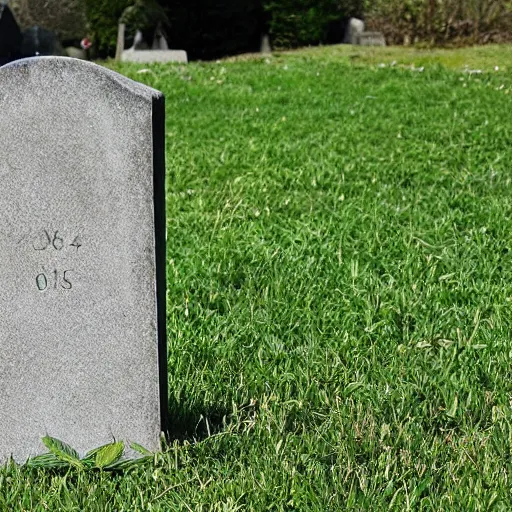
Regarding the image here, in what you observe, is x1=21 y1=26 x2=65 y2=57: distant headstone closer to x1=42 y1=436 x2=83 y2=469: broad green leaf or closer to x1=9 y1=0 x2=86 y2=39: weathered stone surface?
x1=9 y1=0 x2=86 y2=39: weathered stone surface

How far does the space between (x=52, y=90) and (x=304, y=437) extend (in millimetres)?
1268

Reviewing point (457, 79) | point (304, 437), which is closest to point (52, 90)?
point (304, 437)

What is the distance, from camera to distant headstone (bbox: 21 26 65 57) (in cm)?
1307

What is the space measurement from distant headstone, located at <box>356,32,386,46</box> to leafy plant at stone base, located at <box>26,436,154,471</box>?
13.6 meters

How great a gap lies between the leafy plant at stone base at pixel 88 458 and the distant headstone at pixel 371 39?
13.6 meters

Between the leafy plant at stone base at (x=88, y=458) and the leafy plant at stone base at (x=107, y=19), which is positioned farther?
the leafy plant at stone base at (x=107, y=19)

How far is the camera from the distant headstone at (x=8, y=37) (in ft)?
40.2

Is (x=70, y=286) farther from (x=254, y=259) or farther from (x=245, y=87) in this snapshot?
(x=245, y=87)

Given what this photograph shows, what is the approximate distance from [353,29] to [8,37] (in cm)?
614

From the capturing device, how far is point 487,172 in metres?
5.78

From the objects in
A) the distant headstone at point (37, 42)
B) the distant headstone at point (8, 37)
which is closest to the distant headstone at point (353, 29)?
the distant headstone at point (37, 42)

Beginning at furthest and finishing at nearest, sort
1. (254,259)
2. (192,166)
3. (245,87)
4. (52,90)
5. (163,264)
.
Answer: (245,87) < (192,166) < (254,259) < (163,264) < (52,90)

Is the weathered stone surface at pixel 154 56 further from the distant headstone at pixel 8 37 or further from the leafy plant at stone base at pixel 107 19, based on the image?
the distant headstone at pixel 8 37

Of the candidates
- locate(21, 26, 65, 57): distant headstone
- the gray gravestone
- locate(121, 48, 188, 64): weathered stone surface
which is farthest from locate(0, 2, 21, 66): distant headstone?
the gray gravestone
